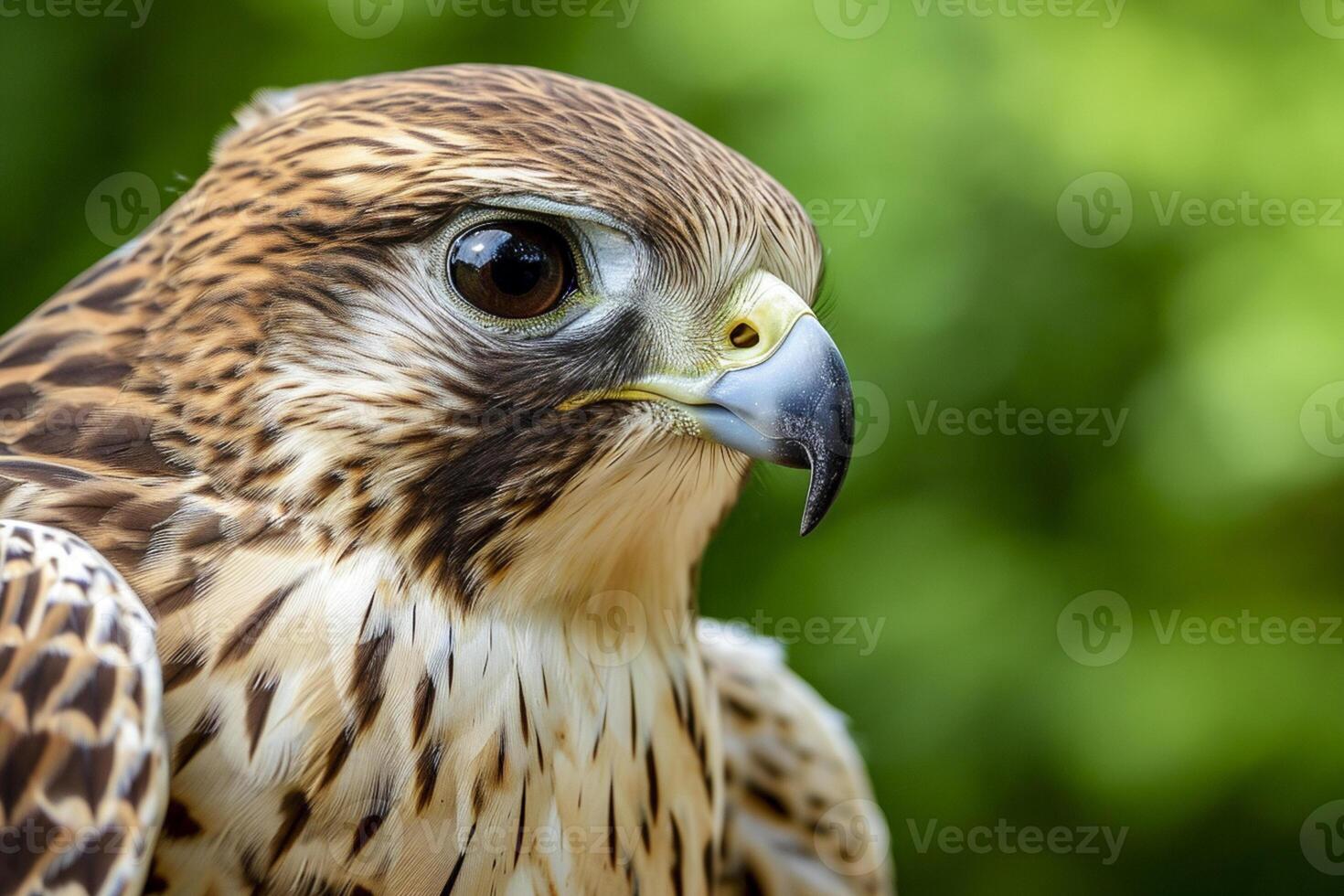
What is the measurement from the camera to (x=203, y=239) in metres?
1.91

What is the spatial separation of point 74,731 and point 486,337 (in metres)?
0.69

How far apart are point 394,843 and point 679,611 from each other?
58 centimetres

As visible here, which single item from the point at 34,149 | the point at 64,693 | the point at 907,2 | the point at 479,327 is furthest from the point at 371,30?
the point at 64,693

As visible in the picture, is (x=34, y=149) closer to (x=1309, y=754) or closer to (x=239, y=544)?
(x=239, y=544)

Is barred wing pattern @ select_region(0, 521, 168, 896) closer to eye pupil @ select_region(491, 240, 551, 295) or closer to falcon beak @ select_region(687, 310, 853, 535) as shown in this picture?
eye pupil @ select_region(491, 240, 551, 295)

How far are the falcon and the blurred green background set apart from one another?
5.23 feet

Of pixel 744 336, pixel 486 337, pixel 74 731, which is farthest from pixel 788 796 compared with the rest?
pixel 74 731

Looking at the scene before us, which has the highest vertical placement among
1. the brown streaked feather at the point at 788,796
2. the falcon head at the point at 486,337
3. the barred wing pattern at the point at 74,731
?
the falcon head at the point at 486,337

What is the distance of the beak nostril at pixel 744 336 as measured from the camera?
6.08ft

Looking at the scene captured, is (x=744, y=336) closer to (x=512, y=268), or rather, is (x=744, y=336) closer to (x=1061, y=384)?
(x=512, y=268)

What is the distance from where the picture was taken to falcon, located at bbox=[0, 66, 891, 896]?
167 centimetres

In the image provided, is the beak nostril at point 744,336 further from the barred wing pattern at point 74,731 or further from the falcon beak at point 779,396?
the barred wing pattern at point 74,731

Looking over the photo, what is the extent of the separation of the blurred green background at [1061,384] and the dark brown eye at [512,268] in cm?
170

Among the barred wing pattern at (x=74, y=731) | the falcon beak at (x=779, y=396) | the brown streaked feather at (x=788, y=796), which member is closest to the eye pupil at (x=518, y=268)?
the falcon beak at (x=779, y=396)
